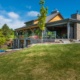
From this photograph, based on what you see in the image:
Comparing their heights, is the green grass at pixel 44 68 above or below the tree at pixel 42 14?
below

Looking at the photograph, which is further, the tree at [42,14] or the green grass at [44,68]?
the tree at [42,14]

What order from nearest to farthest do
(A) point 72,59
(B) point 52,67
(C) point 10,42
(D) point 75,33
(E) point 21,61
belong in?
(B) point 52,67
(A) point 72,59
(E) point 21,61
(D) point 75,33
(C) point 10,42

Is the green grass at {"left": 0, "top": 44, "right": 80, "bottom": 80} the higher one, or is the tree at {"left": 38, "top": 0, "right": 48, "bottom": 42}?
the tree at {"left": 38, "top": 0, "right": 48, "bottom": 42}

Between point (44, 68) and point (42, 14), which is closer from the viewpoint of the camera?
point (44, 68)

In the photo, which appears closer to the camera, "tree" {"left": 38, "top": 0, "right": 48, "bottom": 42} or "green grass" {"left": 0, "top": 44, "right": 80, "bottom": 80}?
"green grass" {"left": 0, "top": 44, "right": 80, "bottom": 80}

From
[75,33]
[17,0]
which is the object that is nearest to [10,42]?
[17,0]

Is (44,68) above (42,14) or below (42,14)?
below

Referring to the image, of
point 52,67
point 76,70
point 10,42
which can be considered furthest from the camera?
point 10,42

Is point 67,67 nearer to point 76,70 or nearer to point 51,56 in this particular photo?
point 76,70

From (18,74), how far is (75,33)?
1950cm

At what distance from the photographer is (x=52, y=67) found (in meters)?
8.13

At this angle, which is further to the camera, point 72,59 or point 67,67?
point 72,59

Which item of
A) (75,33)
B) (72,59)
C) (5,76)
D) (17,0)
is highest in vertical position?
(17,0)

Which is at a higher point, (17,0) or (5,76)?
(17,0)
